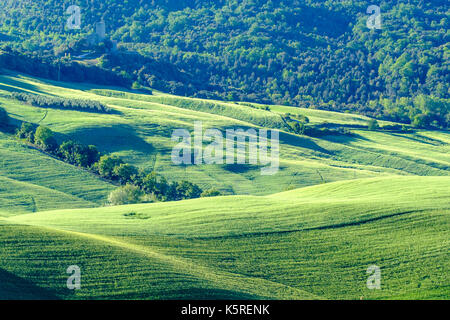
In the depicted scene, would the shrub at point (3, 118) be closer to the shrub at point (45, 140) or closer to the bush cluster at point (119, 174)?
the bush cluster at point (119, 174)

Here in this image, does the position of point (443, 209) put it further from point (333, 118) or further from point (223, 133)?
point (333, 118)

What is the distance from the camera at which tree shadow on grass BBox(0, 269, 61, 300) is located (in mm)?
20828

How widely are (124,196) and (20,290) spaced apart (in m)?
25.6

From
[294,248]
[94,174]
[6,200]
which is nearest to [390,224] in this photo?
[294,248]

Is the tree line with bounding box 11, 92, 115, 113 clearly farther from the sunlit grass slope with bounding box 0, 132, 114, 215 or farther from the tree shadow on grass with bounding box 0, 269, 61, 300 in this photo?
the tree shadow on grass with bounding box 0, 269, 61, 300

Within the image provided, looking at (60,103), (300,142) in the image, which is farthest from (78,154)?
(300,142)

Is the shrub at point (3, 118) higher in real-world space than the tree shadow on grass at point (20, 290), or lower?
higher

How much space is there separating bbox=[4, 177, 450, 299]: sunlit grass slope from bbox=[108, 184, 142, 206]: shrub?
9.17 meters

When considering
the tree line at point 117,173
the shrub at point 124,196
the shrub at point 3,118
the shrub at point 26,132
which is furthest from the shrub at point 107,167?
the shrub at point 3,118

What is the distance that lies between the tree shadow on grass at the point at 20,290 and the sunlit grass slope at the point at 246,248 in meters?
0.14

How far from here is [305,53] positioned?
19362 cm

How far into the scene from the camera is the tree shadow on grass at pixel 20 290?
68.3 ft
